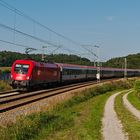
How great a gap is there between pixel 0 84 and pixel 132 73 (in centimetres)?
8820

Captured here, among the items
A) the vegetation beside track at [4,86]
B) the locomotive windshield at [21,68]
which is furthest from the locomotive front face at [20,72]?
the vegetation beside track at [4,86]

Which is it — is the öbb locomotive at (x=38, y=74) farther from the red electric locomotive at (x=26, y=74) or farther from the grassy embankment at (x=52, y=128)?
the grassy embankment at (x=52, y=128)

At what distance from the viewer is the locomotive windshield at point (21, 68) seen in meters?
41.2

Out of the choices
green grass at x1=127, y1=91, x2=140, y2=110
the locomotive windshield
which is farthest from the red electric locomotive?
green grass at x1=127, y1=91, x2=140, y2=110

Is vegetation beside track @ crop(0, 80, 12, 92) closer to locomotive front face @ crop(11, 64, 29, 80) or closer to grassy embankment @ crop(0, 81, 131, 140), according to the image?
locomotive front face @ crop(11, 64, 29, 80)

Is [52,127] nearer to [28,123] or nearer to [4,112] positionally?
[28,123]

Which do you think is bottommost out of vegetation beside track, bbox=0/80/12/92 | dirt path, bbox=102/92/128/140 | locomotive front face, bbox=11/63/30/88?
dirt path, bbox=102/92/128/140

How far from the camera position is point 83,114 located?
77.6 feet

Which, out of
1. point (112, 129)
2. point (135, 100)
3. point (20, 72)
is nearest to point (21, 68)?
point (20, 72)

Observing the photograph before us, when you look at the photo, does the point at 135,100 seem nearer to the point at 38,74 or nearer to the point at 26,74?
the point at 38,74

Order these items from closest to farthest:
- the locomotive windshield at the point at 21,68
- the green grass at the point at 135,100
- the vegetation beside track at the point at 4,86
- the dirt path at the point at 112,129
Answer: the dirt path at the point at 112,129 → the green grass at the point at 135,100 → the locomotive windshield at the point at 21,68 → the vegetation beside track at the point at 4,86

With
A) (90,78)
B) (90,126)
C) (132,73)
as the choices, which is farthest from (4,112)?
(132,73)

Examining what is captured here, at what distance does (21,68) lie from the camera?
136 feet

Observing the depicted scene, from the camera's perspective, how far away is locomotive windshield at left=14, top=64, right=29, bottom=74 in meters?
41.2
